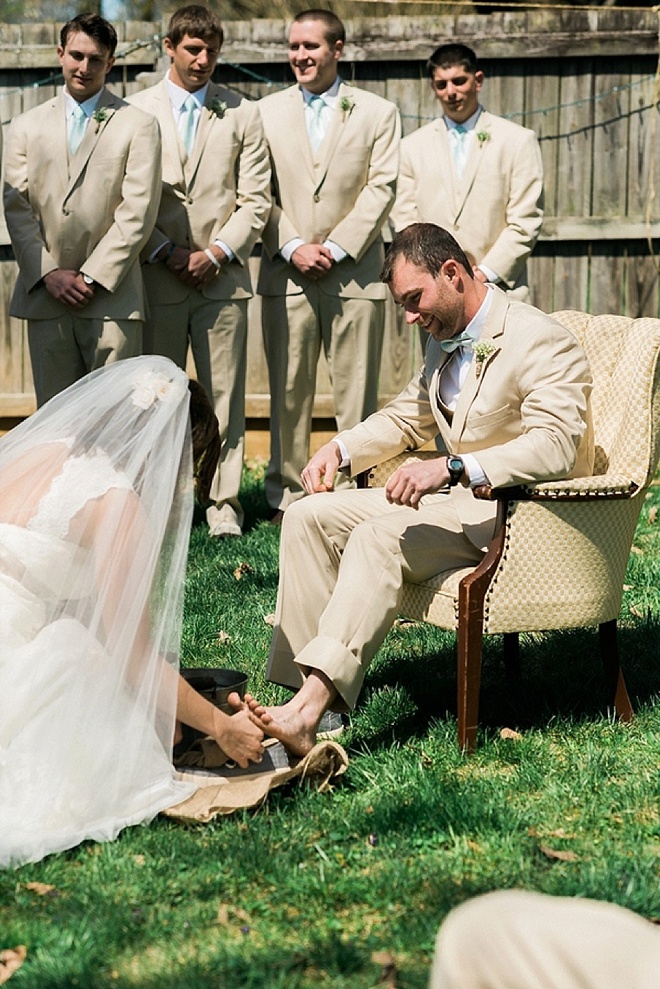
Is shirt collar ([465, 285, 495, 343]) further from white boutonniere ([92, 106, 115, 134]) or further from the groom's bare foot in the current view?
white boutonniere ([92, 106, 115, 134])

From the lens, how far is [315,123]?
26.6 feet

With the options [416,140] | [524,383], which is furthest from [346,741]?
[416,140]

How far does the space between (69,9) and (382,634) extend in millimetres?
14494

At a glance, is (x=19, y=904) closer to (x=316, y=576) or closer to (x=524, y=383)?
(x=316, y=576)

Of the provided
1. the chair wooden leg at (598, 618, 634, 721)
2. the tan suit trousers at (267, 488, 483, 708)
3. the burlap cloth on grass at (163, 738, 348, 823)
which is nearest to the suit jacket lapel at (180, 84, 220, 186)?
the tan suit trousers at (267, 488, 483, 708)

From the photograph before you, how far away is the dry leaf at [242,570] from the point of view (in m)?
6.78

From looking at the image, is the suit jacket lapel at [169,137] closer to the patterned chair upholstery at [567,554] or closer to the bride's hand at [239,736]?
the patterned chair upholstery at [567,554]

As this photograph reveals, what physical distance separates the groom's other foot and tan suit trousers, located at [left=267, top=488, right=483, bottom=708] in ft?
8.69

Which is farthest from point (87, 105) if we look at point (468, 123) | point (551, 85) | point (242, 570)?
point (551, 85)

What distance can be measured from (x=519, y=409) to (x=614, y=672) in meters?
0.98

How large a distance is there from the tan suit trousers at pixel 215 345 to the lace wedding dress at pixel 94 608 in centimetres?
362

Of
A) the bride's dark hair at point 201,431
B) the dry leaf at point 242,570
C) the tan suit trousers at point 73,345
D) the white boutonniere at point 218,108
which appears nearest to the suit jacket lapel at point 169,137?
the white boutonniere at point 218,108

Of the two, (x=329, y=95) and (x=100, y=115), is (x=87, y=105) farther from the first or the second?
(x=329, y=95)

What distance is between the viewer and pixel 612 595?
479cm
